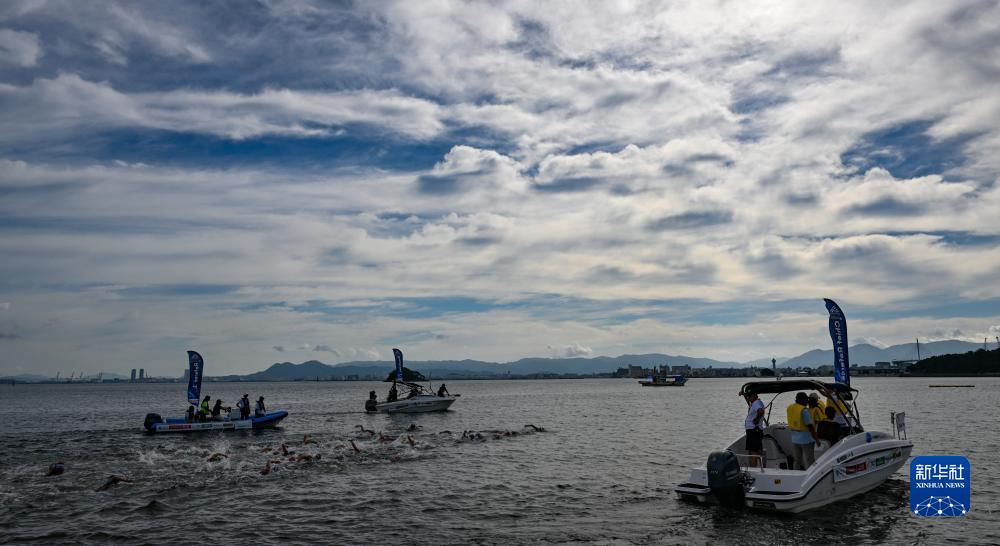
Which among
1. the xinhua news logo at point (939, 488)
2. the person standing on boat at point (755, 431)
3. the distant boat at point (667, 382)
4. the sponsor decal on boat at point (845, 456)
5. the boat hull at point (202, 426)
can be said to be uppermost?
the person standing on boat at point (755, 431)

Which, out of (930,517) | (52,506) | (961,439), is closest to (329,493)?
(52,506)

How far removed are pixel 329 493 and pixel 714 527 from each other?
1223cm

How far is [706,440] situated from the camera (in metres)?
35.8

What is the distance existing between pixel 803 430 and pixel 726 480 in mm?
3187

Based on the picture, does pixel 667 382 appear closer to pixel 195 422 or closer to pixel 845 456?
pixel 195 422

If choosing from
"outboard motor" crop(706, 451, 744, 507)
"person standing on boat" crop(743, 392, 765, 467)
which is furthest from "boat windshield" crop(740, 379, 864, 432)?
"outboard motor" crop(706, 451, 744, 507)

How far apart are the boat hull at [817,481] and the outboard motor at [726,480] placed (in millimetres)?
276

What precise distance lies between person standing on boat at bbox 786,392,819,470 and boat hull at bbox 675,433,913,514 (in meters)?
0.76

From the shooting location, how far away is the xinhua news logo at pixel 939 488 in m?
17.3

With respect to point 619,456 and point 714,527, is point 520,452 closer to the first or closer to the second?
point 619,456

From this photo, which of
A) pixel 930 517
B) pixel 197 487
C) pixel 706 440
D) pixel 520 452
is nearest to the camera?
pixel 930 517

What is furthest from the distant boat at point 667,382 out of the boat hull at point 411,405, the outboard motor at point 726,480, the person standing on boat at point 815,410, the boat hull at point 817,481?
the outboard motor at point 726,480

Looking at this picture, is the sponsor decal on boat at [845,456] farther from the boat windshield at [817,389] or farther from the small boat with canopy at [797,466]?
the boat windshield at [817,389]

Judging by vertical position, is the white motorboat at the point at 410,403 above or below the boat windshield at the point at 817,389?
below
